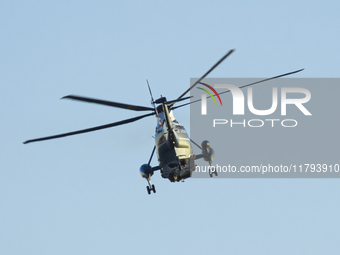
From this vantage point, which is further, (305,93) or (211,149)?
(305,93)

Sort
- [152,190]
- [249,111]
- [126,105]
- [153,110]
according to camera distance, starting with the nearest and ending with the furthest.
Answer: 1. [126,105]
2. [153,110]
3. [152,190]
4. [249,111]

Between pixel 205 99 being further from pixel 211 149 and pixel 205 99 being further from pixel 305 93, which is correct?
pixel 305 93

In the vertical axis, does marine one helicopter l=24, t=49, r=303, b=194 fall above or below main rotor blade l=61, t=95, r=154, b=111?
below

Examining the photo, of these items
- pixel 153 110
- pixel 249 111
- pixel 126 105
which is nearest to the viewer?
pixel 126 105

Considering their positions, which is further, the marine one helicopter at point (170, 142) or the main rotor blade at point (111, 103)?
the marine one helicopter at point (170, 142)

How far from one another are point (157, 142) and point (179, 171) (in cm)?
221

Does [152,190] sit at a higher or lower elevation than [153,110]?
lower

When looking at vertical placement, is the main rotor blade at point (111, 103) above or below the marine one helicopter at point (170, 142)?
above

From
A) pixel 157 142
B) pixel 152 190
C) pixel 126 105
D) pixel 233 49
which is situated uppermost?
pixel 233 49

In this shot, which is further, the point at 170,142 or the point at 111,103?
the point at 170,142

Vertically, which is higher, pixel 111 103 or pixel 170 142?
pixel 111 103

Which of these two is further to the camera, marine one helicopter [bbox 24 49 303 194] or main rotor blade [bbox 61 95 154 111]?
marine one helicopter [bbox 24 49 303 194]

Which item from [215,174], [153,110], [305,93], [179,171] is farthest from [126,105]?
[305,93]

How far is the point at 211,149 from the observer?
44250 millimetres
